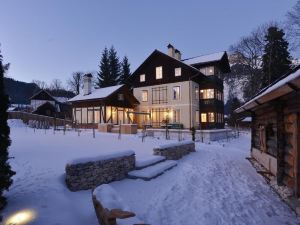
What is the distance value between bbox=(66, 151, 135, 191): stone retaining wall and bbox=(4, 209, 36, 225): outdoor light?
1901 mm

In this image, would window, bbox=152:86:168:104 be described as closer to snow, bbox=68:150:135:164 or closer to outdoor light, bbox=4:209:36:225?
snow, bbox=68:150:135:164

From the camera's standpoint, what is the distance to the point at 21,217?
202 inches

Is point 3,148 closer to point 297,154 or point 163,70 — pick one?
point 297,154

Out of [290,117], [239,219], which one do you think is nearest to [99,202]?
[239,219]

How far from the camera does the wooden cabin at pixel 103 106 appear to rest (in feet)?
97.1

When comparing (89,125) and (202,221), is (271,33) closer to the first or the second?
(89,125)

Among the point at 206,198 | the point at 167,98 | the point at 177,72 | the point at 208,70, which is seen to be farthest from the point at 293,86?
the point at 208,70

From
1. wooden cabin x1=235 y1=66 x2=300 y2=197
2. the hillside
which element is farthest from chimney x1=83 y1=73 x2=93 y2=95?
the hillside

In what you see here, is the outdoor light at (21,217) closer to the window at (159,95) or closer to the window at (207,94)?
the window at (159,95)

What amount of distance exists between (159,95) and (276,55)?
15.6 metres

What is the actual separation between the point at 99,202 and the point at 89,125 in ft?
89.3

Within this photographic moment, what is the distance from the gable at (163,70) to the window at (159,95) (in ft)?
2.86

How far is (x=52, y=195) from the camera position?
6.36 m

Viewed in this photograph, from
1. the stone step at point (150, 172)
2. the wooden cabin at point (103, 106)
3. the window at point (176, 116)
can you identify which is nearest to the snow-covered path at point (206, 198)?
the stone step at point (150, 172)
